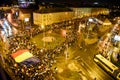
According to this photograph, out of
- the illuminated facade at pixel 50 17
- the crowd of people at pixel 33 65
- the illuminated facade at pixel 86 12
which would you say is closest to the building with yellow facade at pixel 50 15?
the illuminated facade at pixel 50 17

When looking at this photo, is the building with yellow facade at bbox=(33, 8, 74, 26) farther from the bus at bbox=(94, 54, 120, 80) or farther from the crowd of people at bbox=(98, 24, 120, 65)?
the bus at bbox=(94, 54, 120, 80)

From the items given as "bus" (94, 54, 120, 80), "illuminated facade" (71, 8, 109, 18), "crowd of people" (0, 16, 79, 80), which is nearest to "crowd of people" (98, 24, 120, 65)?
"bus" (94, 54, 120, 80)

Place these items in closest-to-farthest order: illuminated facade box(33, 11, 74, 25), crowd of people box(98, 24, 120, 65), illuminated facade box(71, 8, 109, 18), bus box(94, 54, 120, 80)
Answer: bus box(94, 54, 120, 80), crowd of people box(98, 24, 120, 65), illuminated facade box(33, 11, 74, 25), illuminated facade box(71, 8, 109, 18)

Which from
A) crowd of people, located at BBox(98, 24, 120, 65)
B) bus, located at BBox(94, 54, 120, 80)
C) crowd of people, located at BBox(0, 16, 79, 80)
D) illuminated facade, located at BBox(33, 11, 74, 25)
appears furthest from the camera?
illuminated facade, located at BBox(33, 11, 74, 25)

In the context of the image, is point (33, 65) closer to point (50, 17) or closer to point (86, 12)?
point (50, 17)

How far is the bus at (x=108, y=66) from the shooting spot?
548 cm

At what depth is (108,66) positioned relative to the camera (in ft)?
19.0

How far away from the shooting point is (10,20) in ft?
36.0

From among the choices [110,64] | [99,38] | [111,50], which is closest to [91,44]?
[99,38]

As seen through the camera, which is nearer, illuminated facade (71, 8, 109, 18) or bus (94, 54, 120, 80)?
bus (94, 54, 120, 80)

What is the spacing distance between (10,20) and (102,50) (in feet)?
21.4

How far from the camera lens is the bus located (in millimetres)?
5484

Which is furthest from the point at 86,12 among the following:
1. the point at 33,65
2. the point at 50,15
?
the point at 33,65

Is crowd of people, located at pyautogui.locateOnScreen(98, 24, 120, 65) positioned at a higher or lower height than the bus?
higher
